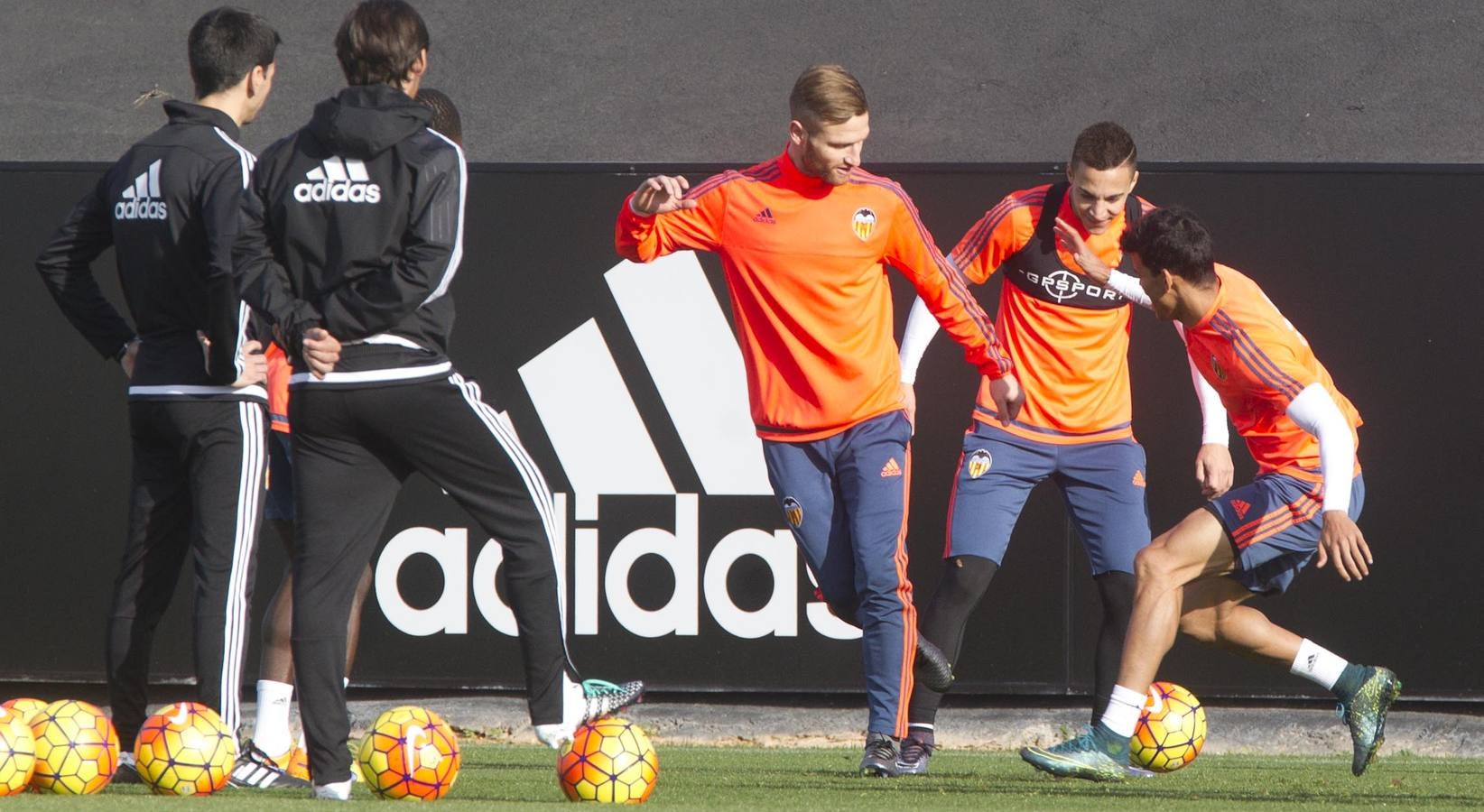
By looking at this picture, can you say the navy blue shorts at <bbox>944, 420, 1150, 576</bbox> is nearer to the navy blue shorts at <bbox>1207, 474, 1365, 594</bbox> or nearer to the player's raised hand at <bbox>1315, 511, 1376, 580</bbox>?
the navy blue shorts at <bbox>1207, 474, 1365, 594</bbox>

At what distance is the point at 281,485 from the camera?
5.89 meters

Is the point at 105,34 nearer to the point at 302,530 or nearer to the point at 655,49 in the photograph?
the point at 655,49

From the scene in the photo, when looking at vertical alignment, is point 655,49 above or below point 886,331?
above

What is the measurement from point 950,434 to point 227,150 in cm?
355

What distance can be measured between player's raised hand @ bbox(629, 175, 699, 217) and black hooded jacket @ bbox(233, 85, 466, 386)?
3.26 ft

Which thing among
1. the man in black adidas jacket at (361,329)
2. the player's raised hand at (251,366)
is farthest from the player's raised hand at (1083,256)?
the player's raised hand at (251,366)

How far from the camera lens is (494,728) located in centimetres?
768

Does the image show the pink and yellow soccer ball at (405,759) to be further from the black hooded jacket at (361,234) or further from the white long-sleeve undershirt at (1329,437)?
the white long-sleeve undershirt at (1329,437)

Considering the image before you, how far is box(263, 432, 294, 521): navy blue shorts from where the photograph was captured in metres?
5.87

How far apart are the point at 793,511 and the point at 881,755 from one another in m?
0.84

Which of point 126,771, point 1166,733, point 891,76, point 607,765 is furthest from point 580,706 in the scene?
point 891,76

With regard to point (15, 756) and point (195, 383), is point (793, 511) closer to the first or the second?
point (195, 383)

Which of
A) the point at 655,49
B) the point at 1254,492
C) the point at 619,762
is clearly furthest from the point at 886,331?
the point at 655,49

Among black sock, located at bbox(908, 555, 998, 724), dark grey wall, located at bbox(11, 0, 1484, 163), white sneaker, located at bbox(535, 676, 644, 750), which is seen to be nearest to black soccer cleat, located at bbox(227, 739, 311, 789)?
white sneaker, located at bbox(535, 676, 644, 750)
